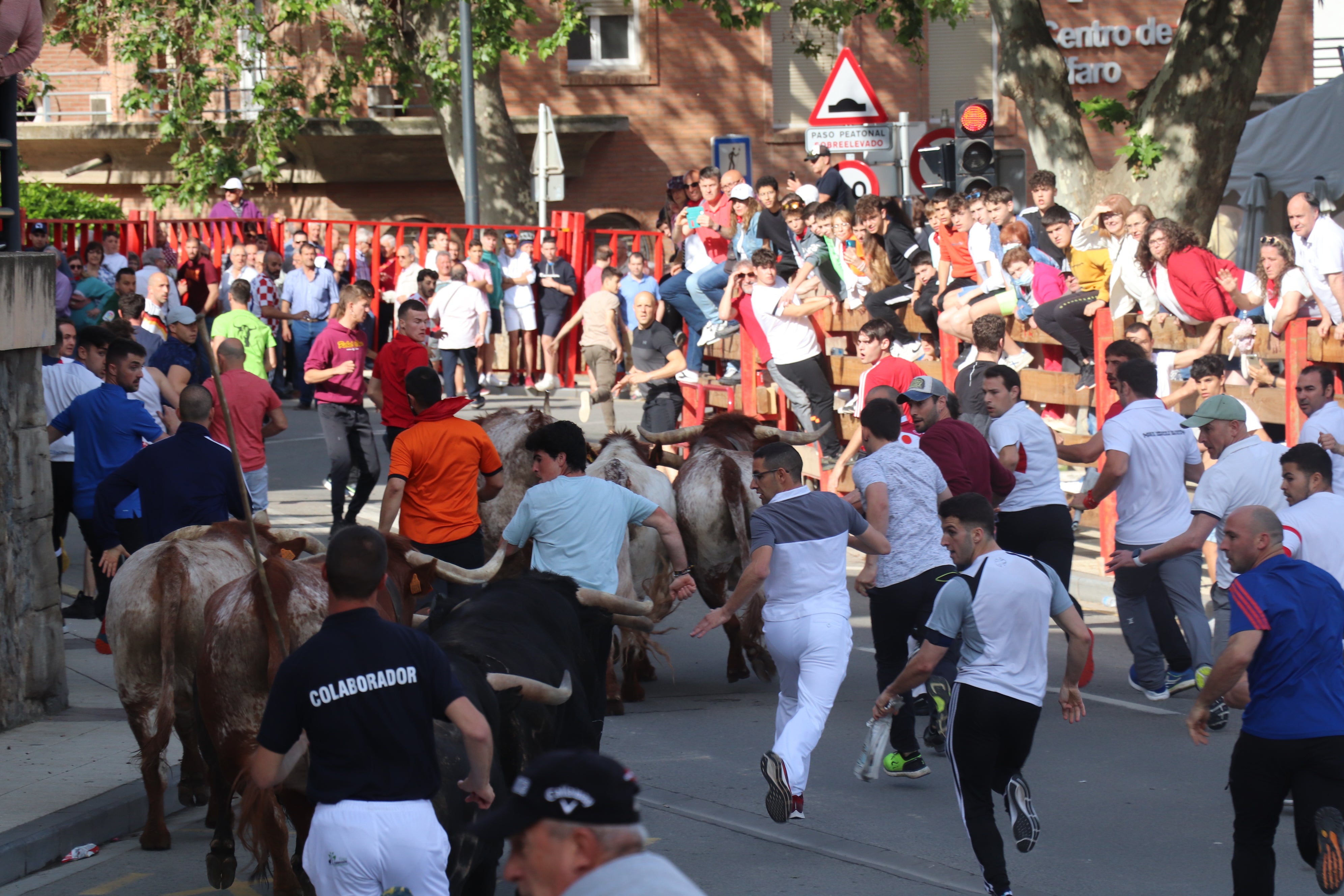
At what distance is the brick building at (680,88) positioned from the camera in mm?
33875

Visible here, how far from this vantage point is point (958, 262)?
14.9 m

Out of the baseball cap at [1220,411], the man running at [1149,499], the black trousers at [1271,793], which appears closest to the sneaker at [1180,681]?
the man running at [1149,499]

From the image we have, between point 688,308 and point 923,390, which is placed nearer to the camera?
point 923,390

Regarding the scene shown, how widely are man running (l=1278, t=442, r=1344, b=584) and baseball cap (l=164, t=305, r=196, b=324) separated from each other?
9308 millimetres

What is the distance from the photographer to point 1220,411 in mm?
9258

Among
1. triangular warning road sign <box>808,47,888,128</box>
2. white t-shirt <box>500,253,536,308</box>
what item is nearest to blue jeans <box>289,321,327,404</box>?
white t-shirt <box>500,253,536,308</box>

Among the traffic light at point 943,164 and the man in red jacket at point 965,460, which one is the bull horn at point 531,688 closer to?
the man in red jacket at point 965,460

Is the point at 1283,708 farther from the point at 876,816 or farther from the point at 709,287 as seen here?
the point at 709,287

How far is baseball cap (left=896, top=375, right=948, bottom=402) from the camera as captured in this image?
981 centimetres

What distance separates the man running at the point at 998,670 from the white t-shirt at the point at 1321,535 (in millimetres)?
1587

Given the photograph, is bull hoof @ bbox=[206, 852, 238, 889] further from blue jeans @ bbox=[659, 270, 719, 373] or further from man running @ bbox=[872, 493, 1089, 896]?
blue jeans @ bbox=[659, 270, 719, 373]

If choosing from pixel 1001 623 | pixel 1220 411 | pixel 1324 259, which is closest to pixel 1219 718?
pixel 1220 411

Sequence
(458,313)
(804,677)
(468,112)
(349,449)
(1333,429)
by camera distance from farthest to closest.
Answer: (468,112)
(458,313)
(349,449)
(1333,429)
(804,677)

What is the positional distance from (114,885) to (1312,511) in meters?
5.83
